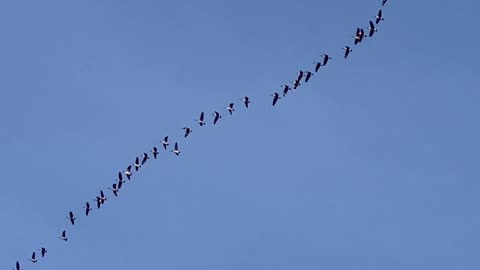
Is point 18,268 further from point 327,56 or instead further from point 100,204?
point 327,56

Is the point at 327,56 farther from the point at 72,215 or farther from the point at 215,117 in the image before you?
the point at 72,215

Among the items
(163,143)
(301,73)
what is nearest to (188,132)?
(163,143)

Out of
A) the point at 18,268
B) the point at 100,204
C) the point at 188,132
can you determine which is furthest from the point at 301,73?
the point at 18,268

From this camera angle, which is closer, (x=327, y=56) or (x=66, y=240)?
(x=327, y=56)

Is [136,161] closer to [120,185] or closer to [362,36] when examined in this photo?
[120,185]

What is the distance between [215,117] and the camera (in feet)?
636

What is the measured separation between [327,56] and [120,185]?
33.7 meters

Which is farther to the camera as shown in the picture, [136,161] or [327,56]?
[136,161]

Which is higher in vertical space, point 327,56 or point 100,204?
point 327,56

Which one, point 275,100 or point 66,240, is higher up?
point 275,100

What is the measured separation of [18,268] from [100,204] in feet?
45.8

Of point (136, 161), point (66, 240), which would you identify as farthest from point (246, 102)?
point (66, 240)

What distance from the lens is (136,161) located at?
198500mm

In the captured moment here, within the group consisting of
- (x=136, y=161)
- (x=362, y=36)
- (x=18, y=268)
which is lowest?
(x=18, y=268)
